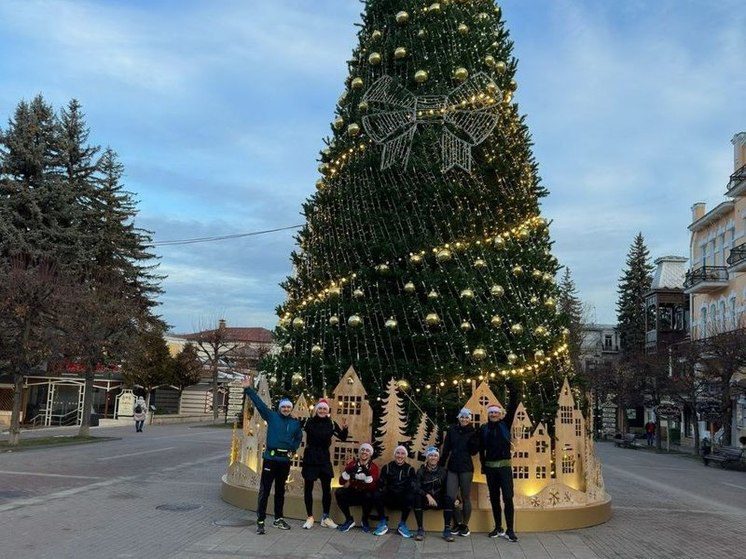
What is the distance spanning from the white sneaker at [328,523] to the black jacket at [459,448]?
1.58 m

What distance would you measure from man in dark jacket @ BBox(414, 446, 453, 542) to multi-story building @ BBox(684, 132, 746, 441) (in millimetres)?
27594

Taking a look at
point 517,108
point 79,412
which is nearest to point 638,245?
point 79,412

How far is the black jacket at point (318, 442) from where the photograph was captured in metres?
8.49

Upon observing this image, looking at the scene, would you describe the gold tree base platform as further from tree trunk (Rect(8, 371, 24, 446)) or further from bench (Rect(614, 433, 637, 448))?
bench (Rect(614, 433, 637, 448))

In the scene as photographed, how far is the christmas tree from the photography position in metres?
9.56

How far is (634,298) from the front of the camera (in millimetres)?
62406

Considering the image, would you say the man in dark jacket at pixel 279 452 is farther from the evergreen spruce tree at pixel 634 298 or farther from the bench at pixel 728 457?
the evergreen spruce tree at pixel 634 298

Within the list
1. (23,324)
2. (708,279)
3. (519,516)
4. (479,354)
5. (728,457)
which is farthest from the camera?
(708,279)

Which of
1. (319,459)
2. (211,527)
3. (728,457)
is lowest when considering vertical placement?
(728,457)

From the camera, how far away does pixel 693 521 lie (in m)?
10.5

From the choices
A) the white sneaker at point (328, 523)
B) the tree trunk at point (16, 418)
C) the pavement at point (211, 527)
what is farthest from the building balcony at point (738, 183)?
the tree trunk at point (16, 418)

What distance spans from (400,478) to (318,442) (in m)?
1.12

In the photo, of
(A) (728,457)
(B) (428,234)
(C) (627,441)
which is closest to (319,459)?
(B) (428,234)

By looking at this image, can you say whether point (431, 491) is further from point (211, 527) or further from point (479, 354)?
point (211, 527)
